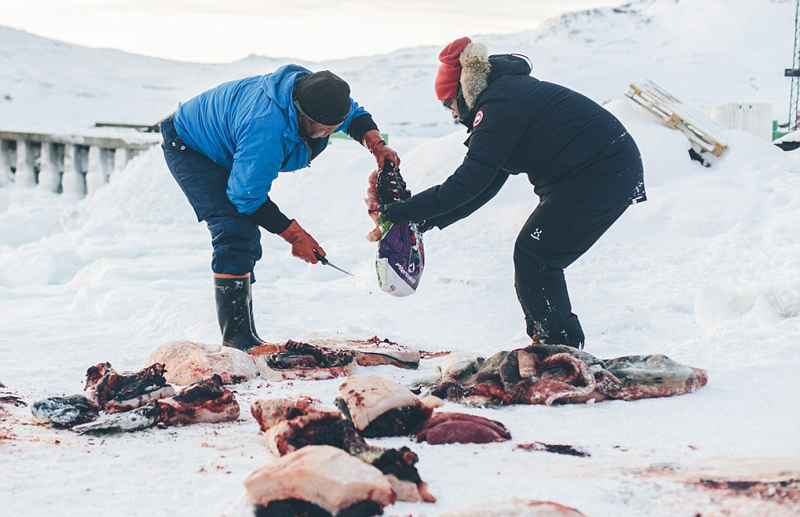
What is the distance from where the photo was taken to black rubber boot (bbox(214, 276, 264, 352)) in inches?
165

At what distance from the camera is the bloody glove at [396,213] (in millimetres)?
3711

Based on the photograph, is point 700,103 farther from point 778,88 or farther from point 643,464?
point 643,464

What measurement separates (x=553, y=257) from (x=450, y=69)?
98cm

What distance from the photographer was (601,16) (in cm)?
5397

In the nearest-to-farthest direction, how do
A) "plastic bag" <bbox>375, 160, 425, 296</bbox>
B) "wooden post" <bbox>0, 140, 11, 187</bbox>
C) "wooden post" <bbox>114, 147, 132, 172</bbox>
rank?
"plastic bag" <bbox>375, 160, 425, 296</bbox> < "wooden post" <bbox>114, 147, 132, 172</bbox> < "wooden post" <bbox>0, 140, 11, 187</bbox>

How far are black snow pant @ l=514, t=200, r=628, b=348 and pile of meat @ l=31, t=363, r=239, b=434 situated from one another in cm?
150

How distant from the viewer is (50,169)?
15852 mm

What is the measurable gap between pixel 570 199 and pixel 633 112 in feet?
20.2

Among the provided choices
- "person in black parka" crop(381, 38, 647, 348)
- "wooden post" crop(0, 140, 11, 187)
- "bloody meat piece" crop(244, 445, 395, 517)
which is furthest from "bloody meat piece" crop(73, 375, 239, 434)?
"wooden post" crop(0, 140, 11, 187)

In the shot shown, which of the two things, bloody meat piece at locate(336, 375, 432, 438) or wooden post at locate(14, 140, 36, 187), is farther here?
wooden post at locate(14, 140, 36, 187)

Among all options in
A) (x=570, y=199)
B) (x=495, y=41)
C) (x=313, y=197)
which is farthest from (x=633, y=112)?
(x=495, y=41)

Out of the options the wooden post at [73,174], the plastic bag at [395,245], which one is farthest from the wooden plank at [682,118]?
the wooden post at [73,174]

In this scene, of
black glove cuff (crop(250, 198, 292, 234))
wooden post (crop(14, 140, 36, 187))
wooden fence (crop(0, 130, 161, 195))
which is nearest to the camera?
black glove cuff (crop(250, 198, 292, 234))

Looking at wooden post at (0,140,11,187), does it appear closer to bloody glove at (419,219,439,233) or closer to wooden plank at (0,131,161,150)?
wooden plank at (0,131,161,150)
